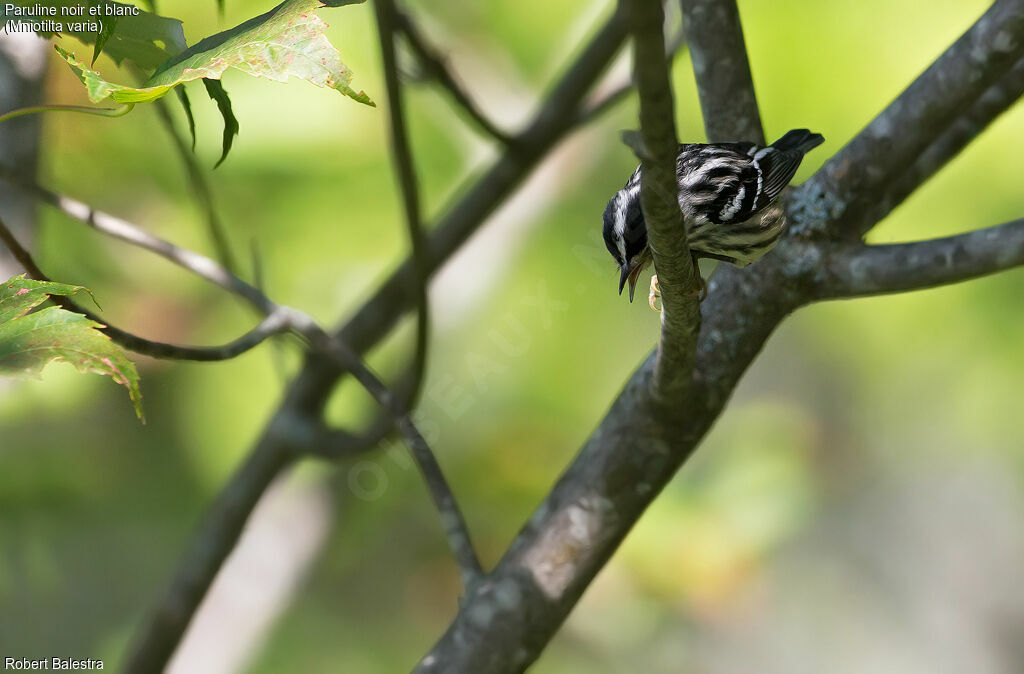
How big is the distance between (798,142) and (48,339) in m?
1.21

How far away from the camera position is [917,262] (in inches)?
40.8

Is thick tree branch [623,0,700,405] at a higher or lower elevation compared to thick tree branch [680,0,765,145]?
lower

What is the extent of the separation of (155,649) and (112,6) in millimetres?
1131

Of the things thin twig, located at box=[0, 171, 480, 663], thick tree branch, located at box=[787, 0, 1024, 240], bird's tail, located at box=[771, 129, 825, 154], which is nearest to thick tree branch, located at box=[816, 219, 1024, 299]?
thick tree branch, located at box=[787, 0, 1024, 240]

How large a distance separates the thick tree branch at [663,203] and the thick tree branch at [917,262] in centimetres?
24

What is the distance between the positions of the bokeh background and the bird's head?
4.07 ft

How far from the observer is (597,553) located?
3.60 ft

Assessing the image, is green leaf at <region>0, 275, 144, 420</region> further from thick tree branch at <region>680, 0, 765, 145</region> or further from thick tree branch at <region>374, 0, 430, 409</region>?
thick tree branch at <region>680, 0, 765, 145</region>

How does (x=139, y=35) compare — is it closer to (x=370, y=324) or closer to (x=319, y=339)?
(x=319, y=339)

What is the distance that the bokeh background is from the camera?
8.05 ft

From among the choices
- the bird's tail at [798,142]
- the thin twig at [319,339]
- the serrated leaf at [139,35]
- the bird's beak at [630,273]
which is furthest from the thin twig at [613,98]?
the serrated leaf at [139,35]

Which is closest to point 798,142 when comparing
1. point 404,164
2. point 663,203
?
point 404,164

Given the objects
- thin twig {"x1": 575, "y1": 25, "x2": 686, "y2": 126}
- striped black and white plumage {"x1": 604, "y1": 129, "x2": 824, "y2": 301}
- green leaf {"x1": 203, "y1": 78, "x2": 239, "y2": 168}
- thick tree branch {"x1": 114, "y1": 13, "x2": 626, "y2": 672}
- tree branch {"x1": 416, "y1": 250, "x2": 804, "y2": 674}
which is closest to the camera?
green leaf {"x1": 203, "y1": 78, "x2": 239, "y2": 168}

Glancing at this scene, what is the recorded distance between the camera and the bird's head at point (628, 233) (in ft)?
3.63
